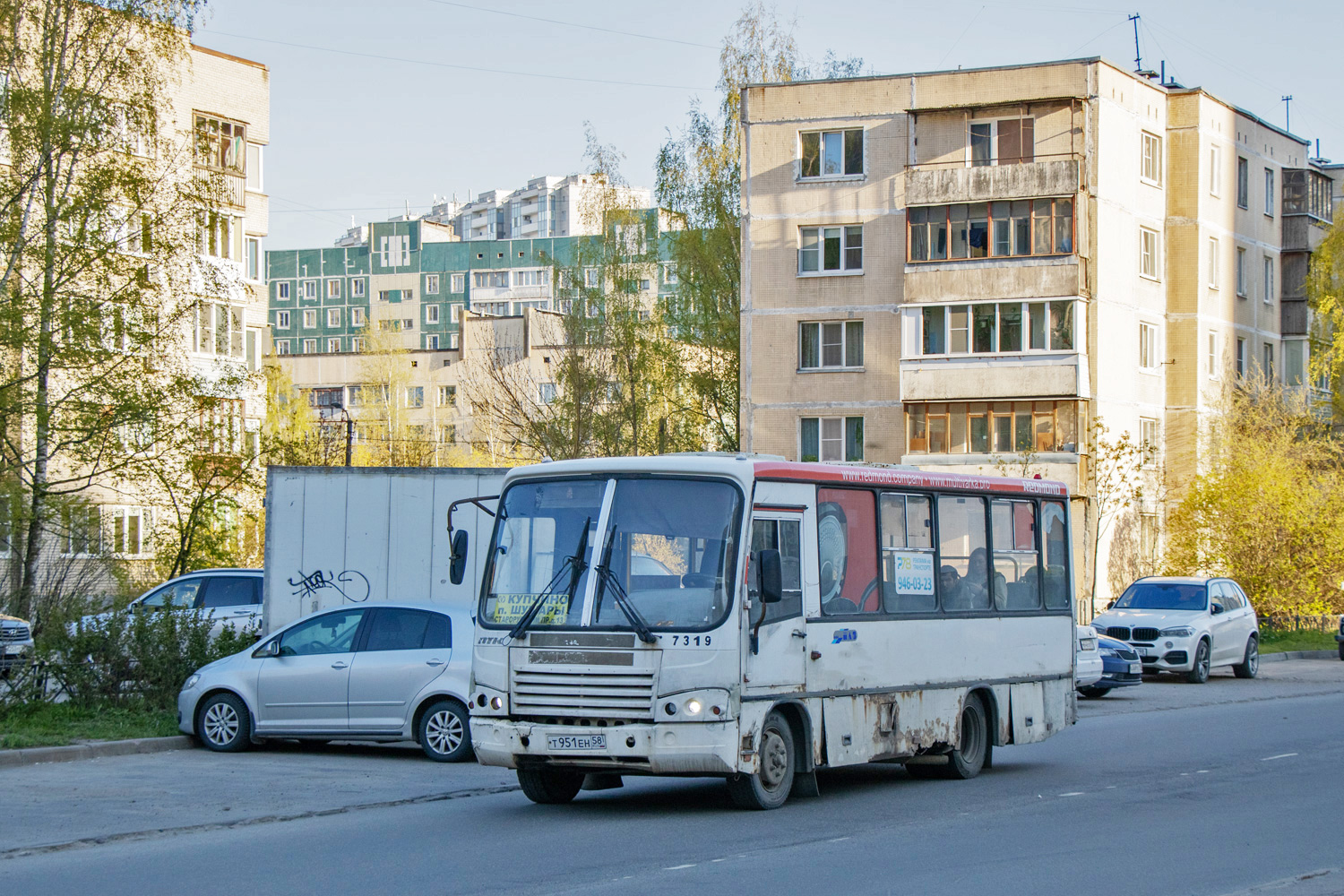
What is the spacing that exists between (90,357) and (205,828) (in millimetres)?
→ 15925

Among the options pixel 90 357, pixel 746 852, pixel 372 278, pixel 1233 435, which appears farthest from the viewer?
pixel 372 278

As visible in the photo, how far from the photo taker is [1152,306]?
171ft

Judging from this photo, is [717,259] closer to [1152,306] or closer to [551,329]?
[1152,306]

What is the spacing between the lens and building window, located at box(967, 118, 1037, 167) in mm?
48531

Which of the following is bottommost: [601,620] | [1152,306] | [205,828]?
[205,828]

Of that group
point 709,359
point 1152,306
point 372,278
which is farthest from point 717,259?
point 372,278

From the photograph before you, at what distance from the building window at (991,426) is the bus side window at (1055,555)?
31000 mm

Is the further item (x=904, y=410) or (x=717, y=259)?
(x=717, y=259)

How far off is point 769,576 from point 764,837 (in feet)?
6.08

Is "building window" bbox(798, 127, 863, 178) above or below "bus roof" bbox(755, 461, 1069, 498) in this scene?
above

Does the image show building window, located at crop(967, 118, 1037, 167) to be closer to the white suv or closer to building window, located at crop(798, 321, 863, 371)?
building window, located at crop(798, 321, 863, 371)

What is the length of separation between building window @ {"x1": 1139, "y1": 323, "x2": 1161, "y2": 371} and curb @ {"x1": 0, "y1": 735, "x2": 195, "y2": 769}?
41.0 m

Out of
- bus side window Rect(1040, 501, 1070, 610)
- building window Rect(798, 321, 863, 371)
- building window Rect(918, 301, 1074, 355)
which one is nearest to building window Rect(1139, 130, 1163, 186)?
building window Rect(918, 301, 1074, 355)

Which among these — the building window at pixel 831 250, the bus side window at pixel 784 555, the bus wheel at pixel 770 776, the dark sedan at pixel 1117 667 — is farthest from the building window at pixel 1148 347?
the bus wheel at pixel 770 776
